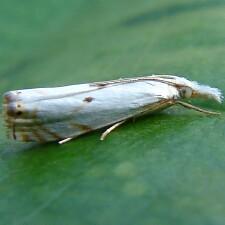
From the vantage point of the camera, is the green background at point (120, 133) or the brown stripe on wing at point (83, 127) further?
the brown stripe on wing at point (83, 127)

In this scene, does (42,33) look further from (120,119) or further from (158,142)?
(158,142)

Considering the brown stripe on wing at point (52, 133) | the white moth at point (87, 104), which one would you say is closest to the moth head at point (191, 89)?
the white moth at point (87, 104)

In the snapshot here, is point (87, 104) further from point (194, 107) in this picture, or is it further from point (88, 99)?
point (194, 107)

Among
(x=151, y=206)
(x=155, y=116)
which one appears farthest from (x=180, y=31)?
(x=151, y=206)

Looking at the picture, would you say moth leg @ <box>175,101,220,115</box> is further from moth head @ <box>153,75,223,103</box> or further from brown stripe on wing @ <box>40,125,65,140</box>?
brown stripe on wing @ <box>40,125,65,140</box>

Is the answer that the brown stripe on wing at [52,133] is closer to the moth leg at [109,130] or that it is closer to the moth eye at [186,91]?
the moth leg at [109,130]

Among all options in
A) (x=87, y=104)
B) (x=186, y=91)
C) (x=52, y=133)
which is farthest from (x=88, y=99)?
(x=186, y=91)
